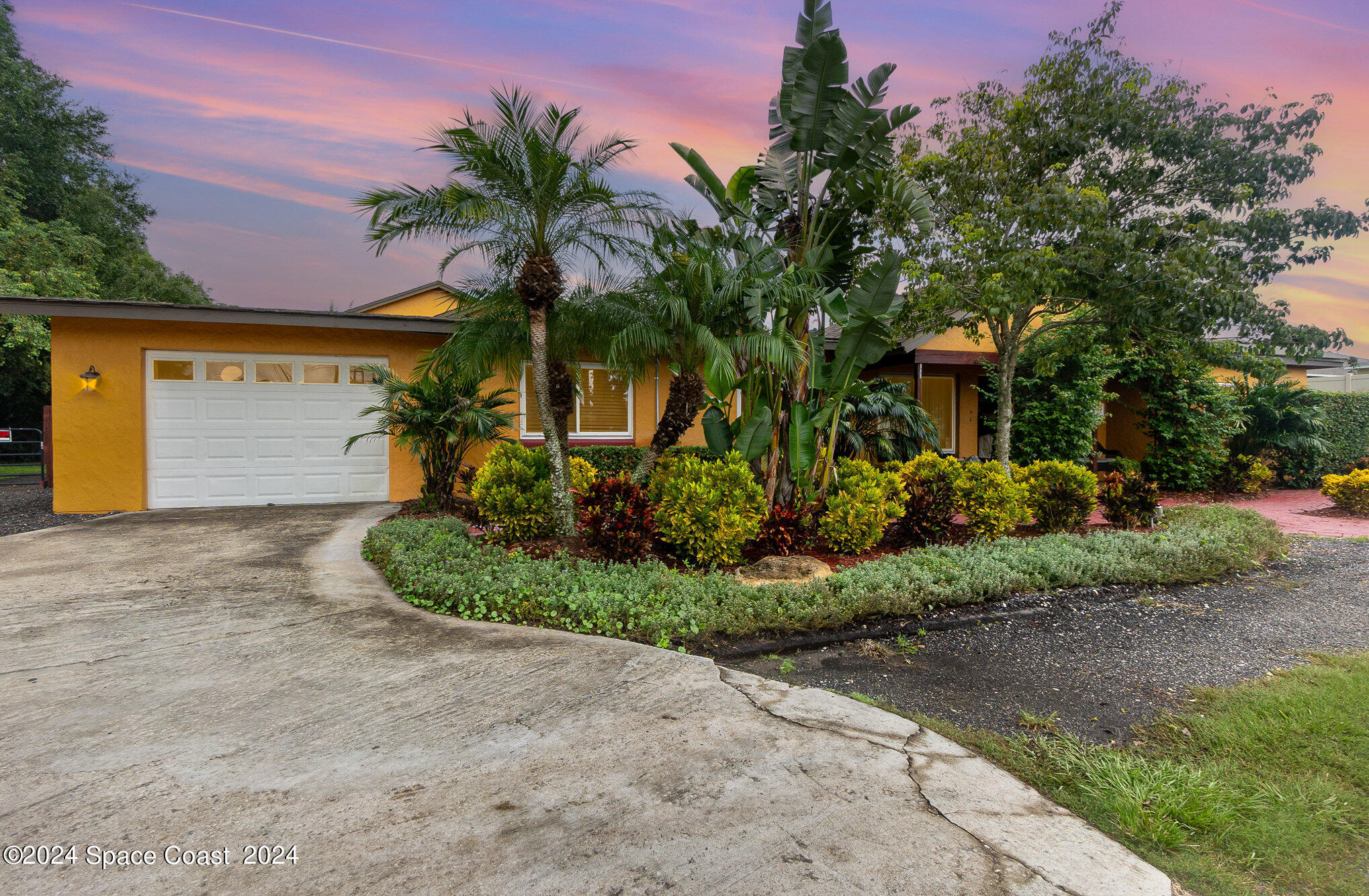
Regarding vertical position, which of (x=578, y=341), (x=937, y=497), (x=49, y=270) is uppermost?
(x=49, y=270)

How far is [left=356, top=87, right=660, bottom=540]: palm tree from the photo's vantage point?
5957 millimetres

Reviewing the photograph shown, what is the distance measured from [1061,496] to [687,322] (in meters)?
5.32

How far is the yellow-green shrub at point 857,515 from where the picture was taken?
6.62 m

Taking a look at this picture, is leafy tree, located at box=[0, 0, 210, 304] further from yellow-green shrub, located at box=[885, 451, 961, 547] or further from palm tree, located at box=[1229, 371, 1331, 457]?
palm tree, located at box=[1229, 371, 1331, 457]

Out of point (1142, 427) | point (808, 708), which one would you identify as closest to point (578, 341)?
point (808, 708)

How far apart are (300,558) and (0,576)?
7.80 ft

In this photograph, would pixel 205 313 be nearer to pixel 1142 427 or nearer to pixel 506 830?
pixel 506 830

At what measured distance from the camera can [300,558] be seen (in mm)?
6785

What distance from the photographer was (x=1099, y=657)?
4.35m

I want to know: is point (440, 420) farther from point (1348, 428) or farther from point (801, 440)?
point (1348, 428)

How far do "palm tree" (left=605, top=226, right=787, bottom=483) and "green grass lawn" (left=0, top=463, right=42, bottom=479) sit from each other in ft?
64.1

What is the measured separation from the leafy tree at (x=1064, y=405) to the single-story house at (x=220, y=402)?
365cm

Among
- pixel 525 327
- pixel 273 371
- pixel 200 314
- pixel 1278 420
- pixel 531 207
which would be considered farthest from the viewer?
pixel 1278 420

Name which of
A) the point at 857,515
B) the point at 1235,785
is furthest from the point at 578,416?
the point at 1235,785
